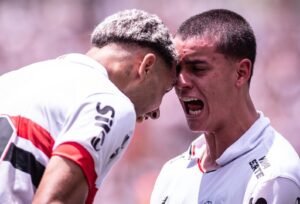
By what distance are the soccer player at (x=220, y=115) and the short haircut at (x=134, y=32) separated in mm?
510

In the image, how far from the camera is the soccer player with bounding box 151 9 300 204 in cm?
297

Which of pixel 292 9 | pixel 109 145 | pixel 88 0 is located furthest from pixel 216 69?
pixel 88 0

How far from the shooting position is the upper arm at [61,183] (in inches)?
77.3

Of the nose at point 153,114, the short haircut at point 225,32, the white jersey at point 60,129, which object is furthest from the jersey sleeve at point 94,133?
the short haircut at point 225,32

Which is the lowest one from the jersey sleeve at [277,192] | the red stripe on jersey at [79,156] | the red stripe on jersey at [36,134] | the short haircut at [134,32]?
the jersey sleeve at [277,192]

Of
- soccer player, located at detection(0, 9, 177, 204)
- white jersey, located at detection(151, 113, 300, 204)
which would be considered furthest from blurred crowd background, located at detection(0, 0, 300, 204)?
soccer player, located at detection(0, 9, 177, 204)

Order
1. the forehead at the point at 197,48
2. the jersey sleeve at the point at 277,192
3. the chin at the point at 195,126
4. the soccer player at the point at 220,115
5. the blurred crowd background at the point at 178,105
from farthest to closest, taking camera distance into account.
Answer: the blurred crowd background at the point at 178,105 < the chin at the point at 195,126 < the forehead at the point at 197,48 < the soccer player at the point at 220,115 < the jersey sleeve at the point at 277,192

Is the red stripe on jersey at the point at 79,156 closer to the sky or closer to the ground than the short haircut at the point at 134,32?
closer to the ground

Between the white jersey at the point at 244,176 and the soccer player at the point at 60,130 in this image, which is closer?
the soccer player at the point at 60,130

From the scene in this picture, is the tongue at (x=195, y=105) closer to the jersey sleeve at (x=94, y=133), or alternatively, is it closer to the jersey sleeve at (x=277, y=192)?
the jersey sleeve at (x=277, y=192)

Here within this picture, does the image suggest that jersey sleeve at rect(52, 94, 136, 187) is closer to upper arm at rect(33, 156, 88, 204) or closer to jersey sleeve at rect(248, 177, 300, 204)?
upper arm at rect(33, 156, 88, 204)

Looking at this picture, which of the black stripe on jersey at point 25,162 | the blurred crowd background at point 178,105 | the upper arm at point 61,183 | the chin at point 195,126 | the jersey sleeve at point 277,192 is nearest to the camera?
the upper arm at point 61,183

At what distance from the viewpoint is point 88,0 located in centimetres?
636

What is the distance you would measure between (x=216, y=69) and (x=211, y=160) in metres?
0.43
